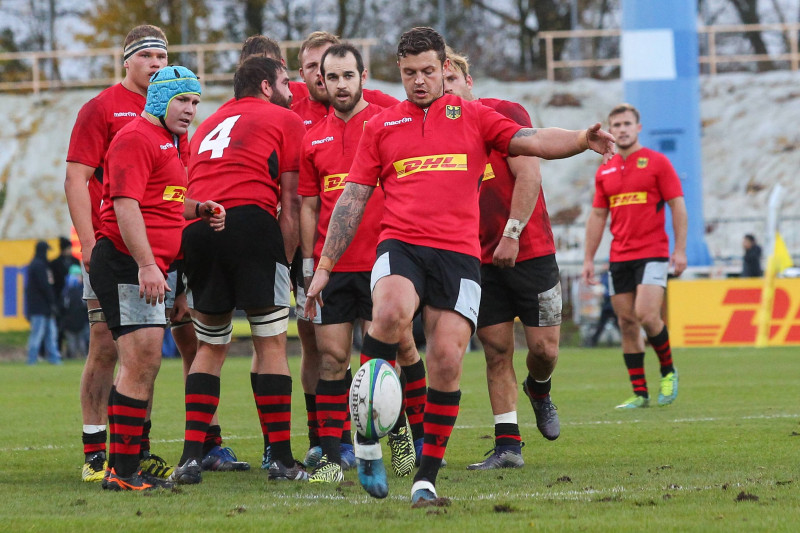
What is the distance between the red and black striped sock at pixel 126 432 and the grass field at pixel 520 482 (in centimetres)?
20

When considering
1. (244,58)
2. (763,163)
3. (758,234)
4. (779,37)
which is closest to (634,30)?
(758,234)

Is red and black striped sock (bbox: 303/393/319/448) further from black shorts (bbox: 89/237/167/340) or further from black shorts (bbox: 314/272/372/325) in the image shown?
black shorts (bbox: 89/237/167/340)

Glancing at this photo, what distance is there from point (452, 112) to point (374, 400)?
1.55 metres

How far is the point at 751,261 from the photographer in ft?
79.2

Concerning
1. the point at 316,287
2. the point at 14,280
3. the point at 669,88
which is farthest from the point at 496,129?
the point at 669,88

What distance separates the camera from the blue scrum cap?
251 inches

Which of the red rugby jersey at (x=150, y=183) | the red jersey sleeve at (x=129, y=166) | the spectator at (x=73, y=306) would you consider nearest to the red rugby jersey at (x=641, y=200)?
the red rugby jersey at (x=150, y=183)

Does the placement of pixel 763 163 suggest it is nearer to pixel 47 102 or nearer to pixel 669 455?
pixel 47 102

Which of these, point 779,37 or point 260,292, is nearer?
point 260,292

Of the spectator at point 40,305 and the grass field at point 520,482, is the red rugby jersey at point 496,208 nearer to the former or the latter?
the grass field at point 520,482

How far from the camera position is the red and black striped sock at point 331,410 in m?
6.71

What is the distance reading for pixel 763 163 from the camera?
35531 mm

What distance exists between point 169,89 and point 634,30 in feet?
69.8

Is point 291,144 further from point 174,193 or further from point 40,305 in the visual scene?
point 40,305
